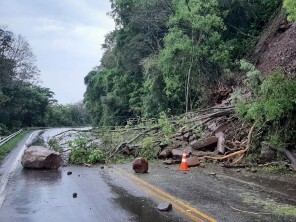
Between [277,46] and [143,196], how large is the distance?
16.3 meters

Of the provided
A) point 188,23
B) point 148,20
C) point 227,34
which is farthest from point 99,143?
point 148,20

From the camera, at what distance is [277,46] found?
21.5 metres

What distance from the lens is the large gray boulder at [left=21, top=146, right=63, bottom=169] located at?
41.3 feet

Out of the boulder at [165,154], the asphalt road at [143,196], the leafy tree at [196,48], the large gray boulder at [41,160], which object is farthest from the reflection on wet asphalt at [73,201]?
the leafy tree at [196,48]

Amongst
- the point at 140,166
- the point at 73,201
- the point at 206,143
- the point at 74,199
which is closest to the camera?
the point at 73,201

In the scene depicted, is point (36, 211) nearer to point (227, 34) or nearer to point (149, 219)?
point (149, 219)

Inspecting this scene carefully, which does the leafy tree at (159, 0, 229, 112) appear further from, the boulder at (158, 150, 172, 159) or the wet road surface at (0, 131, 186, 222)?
the wet road surface at (0, 131, 186, 222)

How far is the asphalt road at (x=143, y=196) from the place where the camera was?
21.3ft

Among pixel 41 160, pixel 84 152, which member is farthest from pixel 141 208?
pixel 84 152

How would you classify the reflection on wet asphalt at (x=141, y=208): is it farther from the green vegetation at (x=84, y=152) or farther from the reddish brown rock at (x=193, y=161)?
the green vegetation at (x=84, y=152)

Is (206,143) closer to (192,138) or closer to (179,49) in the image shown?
(192,138)

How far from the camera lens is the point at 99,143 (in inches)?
612

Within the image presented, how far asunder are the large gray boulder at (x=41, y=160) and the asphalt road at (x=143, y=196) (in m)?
0.78

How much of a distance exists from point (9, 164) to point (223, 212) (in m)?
10.3
